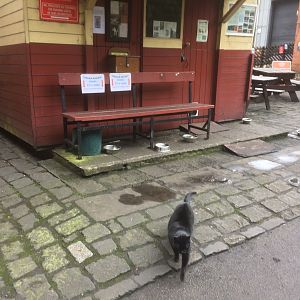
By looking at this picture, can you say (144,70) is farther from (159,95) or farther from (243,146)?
(243,146)

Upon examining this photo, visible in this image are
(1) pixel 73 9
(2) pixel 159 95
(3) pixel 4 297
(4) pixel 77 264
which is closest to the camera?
(3) pixel 4 297

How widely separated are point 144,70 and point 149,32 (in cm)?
59

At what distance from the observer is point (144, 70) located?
589 cm

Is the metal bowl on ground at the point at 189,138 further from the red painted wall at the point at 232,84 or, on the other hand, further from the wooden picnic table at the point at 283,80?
the wooden picnic table at the point at 283,80

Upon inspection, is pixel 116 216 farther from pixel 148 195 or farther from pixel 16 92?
pixel 16 92

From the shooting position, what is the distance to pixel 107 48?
5.41 m

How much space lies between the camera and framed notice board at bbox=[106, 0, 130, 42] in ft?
17.4

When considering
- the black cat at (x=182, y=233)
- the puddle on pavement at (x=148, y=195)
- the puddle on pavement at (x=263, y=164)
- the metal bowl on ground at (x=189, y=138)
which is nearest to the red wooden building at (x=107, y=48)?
the metal bowl on ground at (x=189, y=138)

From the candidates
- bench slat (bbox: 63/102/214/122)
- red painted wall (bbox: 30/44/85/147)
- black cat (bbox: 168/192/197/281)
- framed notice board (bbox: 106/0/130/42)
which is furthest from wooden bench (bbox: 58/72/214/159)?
black cat (bbox: 168/192/197/281)

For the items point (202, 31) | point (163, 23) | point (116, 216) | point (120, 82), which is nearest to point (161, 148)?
point (120, 82)

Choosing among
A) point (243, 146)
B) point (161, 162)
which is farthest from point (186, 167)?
point (243, 146)

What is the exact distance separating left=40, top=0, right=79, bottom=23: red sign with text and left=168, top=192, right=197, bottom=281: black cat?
317cm

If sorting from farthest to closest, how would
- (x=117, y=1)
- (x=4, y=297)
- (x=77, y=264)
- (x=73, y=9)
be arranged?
(x=117, y=1), (x=73, y=9), (x=77, y=264), (x=4, y=297)

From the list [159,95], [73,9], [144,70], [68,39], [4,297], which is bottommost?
[4,297]
